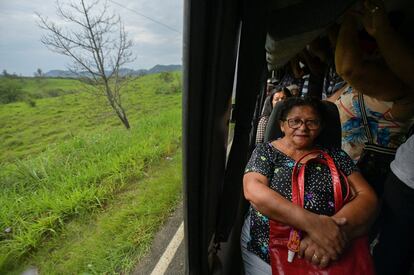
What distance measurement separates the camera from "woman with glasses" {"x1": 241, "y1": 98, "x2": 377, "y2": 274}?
1.27m

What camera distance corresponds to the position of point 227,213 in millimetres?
1035

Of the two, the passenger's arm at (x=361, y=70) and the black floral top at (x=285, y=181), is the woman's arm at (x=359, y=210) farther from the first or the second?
the passenger's arm at (x=361, y=70)

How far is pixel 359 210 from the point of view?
1360mm

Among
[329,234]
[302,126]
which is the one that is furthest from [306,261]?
[302,126]

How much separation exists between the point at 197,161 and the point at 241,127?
0.72 ft

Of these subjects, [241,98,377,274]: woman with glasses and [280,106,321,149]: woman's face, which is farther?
[280,106,321,149]: woman's face

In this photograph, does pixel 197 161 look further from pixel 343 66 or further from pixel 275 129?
pixel 275 129

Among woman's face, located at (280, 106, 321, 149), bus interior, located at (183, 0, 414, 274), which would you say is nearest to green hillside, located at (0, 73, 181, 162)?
woman's face, located at (280, 106, 321, 149)

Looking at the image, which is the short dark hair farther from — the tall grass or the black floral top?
the tall grass

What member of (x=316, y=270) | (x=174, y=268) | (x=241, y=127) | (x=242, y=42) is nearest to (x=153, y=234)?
(x=174, y=268)

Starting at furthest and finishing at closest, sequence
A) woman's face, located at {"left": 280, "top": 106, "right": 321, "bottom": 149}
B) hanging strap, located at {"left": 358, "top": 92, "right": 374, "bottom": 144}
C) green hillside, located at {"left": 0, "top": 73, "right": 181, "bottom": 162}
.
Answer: green hillside, located at {"left": 0, "top": 73, "right": 181, "bottom": 162} → hanging strap, located at {"left": 358, "top": 92, "right": 374, "bottom": 144} → woman's face, located at {"left": 280, "top": 106, "right": 321, "bottom": 149}

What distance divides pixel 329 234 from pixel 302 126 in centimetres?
66

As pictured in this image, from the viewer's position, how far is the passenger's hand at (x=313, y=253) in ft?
4.02

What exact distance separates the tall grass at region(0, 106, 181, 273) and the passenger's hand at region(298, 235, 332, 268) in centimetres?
323
